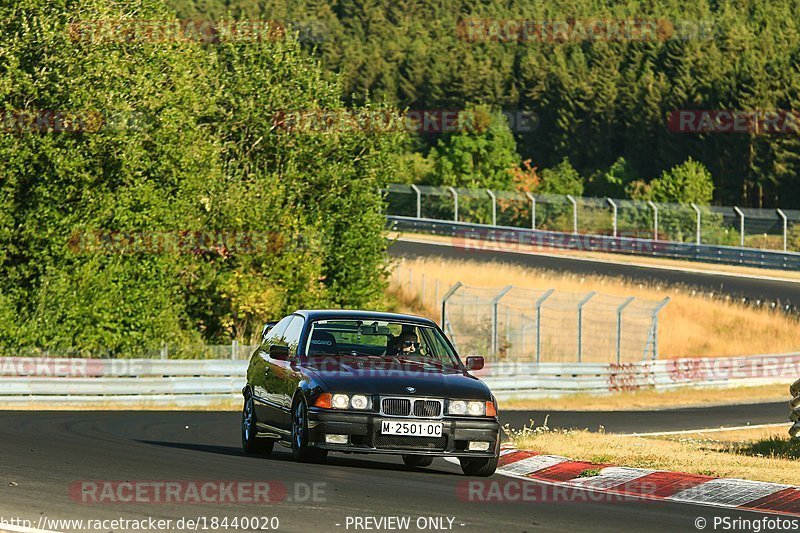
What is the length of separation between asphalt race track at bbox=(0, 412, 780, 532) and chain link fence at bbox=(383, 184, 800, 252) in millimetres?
40144

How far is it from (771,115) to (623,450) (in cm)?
7453

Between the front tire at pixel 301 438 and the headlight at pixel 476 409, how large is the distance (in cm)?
137

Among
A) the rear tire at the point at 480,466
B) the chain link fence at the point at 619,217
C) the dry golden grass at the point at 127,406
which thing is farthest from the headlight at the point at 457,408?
the chain link fence at the point at 619,217

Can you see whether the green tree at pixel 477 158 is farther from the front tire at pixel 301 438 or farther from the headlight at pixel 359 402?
the headlight at pixel 359 402

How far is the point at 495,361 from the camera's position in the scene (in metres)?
32.6

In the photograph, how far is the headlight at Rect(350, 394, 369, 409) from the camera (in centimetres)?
1235

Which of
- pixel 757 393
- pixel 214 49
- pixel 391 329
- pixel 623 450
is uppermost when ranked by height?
pixel 214 49

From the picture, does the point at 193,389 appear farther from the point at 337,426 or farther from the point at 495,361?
the point at 337,426

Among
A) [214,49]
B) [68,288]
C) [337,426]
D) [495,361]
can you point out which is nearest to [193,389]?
[68,288]

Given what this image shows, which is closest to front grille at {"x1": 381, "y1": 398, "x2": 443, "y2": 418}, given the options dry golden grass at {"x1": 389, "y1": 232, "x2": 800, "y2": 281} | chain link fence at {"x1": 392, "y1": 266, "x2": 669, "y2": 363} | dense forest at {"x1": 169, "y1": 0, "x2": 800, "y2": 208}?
chain link fence at {"x1": 392, "y1": 266, "x2": 669, "y2": 363}

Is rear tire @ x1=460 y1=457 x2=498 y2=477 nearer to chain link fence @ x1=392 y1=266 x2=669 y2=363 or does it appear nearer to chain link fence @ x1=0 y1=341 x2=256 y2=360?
chain link fence @ x1=0 y1=341 x2=256 y2=360

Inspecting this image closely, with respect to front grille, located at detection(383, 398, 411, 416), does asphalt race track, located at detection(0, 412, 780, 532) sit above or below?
below

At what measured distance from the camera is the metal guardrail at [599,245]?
5550 cm

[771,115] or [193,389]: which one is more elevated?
[771,115]
